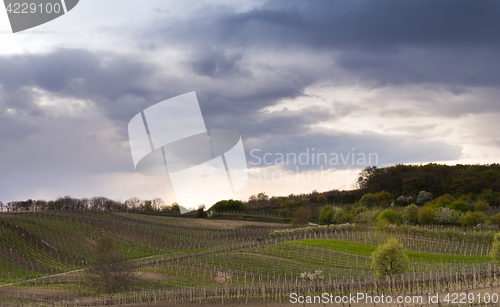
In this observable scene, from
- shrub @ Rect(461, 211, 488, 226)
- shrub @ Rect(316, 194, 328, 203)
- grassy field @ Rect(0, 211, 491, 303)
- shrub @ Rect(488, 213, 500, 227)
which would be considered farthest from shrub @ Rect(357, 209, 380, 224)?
shrub @ Rect(316, 194, 328, 203)

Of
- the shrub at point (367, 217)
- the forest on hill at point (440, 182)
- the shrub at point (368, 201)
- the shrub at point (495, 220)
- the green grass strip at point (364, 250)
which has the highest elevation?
the forest on hill at point (440, 182)

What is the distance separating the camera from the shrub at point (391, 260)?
3250 centimetres

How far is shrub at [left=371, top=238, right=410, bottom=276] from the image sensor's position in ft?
107

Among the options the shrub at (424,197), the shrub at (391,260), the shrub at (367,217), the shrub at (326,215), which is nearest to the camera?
the shrub at (391,260)

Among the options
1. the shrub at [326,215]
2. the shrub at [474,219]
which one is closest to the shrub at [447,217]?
the shrub at [474,219]

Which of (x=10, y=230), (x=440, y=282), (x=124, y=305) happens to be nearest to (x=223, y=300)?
(x=124, y=305)

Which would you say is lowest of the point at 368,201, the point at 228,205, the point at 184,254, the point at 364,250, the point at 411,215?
the point at 364,250

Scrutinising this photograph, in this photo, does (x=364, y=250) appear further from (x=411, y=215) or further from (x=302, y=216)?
(x=302, y=216)

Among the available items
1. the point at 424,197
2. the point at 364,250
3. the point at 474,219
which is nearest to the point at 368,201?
the point at 424,197

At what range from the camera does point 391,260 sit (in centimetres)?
3272

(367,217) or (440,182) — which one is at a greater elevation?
(440,182)

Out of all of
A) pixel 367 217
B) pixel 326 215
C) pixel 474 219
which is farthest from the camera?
pixel 326 215

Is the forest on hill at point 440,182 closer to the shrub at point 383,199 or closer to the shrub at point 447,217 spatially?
the shrub at point 383,199

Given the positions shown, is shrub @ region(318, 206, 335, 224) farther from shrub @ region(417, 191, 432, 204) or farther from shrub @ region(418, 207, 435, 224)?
shrub @ region(417, 191, 432, 204)
